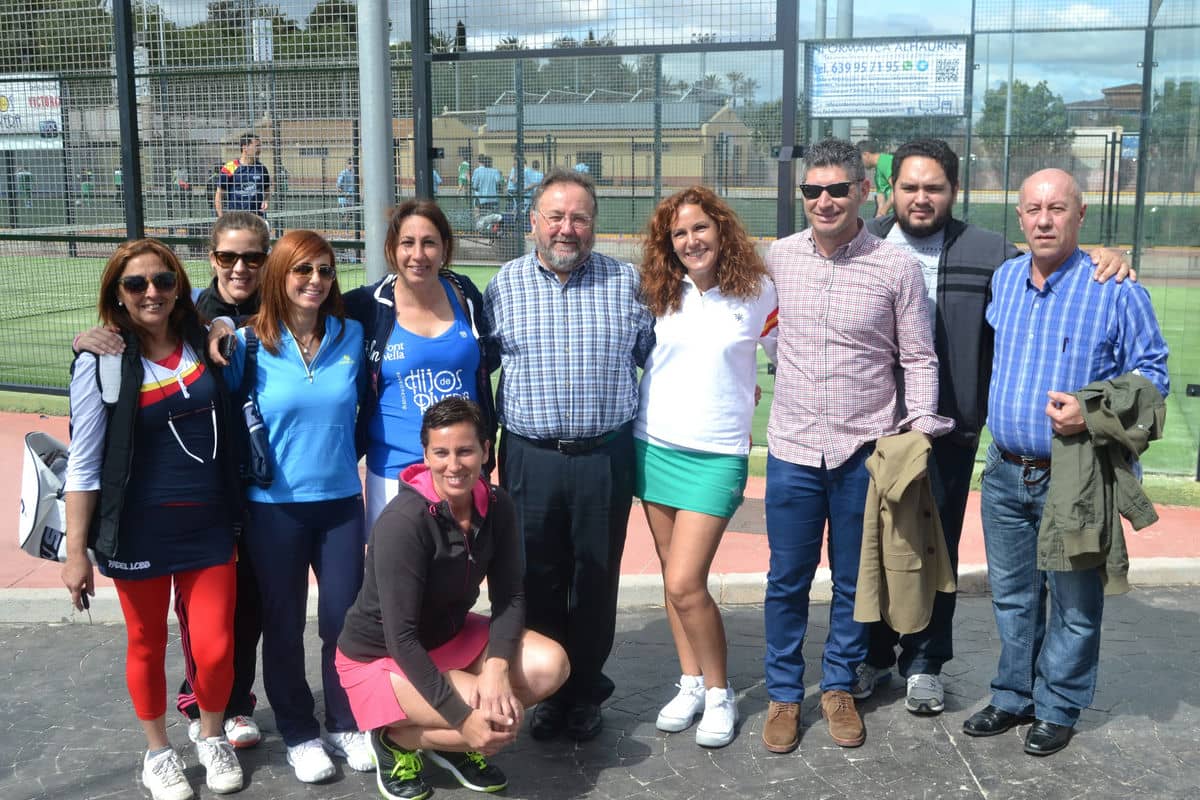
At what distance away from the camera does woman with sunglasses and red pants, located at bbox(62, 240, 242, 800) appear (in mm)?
3965

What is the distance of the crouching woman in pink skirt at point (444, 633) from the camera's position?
160 inches

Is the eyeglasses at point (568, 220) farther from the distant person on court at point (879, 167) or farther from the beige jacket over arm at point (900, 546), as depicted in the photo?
the distant person on court at point (879, 167)

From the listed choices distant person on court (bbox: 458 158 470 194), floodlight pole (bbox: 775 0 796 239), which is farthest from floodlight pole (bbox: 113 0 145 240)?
floodlight pole (bbox: 775 0 796 239)

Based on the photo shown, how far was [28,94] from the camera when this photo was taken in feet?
33.3

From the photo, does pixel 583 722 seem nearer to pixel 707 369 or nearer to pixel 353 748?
pixel 353 748

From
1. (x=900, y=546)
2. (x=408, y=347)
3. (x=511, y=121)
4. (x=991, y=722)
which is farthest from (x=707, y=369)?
(x=511, y=121)

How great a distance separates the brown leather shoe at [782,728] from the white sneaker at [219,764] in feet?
6.16

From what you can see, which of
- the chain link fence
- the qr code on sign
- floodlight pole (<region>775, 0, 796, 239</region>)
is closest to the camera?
floodlight pole (<region>775, 0, 796, 239</region>)

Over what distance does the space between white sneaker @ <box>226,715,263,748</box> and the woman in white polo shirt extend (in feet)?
5.28

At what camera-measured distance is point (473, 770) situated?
4.36 metres

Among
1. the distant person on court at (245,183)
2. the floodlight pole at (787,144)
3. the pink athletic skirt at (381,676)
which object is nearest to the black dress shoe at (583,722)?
the pink athletic skirt at (381,676)

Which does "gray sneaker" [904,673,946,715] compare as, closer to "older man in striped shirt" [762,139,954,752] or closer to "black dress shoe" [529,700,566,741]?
"older man in striped shirt" [762,139,954,752]

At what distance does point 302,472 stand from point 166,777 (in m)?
1.12

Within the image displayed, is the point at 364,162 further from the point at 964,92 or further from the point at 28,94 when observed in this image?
the point at 28,94
